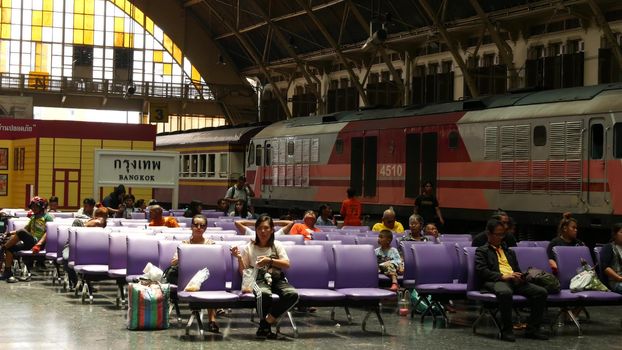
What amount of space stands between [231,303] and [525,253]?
4.16 meters

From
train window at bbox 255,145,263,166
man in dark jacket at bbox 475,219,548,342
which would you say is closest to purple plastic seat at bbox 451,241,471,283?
man in dark jacket at bbox 475,219,548,342

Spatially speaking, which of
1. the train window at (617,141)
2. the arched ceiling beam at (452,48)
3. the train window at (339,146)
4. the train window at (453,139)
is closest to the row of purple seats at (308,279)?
the train window at (617,141)

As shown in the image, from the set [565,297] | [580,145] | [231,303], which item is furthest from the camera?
[580,145]

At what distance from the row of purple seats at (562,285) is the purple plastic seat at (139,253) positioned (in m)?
4.25

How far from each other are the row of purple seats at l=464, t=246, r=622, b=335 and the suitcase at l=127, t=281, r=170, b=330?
372 centimetres

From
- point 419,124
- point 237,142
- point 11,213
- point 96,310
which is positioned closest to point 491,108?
point 419,124

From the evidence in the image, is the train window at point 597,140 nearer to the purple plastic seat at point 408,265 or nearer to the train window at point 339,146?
the purple plastic seat at point 408,265

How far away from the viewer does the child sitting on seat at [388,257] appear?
583 inches

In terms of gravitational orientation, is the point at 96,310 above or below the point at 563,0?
below

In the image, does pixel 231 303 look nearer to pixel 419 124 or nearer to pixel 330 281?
pixel 330 281

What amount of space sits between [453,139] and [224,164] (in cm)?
1815

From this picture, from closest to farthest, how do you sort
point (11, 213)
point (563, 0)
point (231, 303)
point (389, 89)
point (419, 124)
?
point (231, 303)
point (11, 213)
point (419, 124)
point (563, 0)
point (389, 89)

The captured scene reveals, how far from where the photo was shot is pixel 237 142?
42.8m

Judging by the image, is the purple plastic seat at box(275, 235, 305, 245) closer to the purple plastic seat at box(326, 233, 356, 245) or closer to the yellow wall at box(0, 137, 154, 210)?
the purple plastic seat at box(326, 233, 356, 245)
